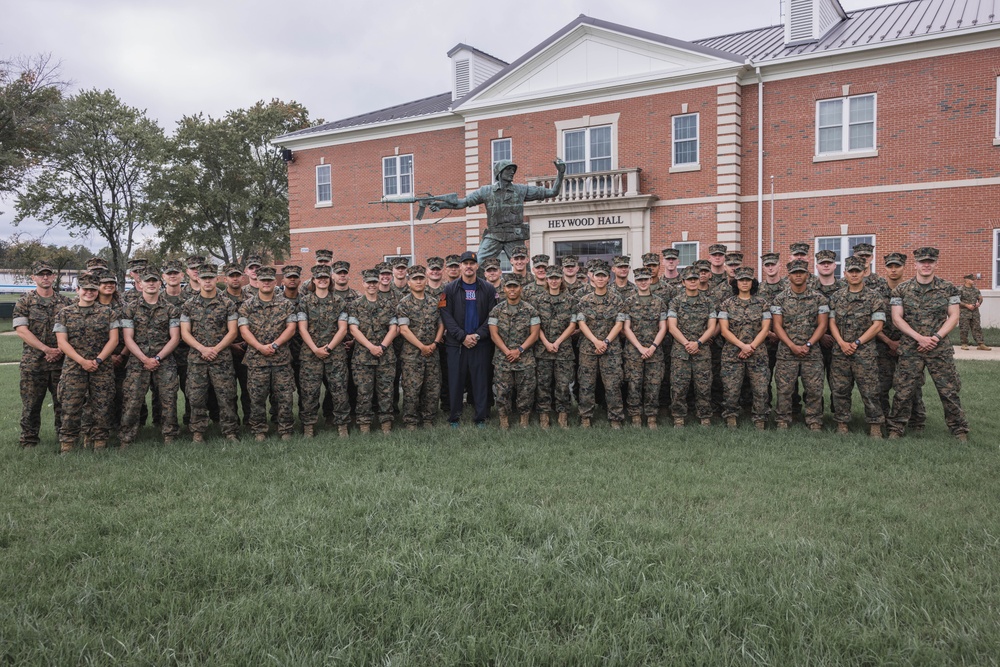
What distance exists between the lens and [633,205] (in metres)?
21.1

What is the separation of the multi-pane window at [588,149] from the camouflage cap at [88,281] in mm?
17442

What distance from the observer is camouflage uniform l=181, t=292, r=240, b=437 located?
7.44 meters

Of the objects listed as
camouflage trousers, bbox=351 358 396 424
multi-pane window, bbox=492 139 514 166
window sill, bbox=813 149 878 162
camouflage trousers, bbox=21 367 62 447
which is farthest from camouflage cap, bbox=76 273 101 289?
window sill, bbox=813 149 878 162

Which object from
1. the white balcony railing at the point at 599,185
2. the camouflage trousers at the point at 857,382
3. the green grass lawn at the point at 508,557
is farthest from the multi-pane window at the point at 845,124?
the green grass lawn at the point at 508,557

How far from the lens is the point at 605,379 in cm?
793

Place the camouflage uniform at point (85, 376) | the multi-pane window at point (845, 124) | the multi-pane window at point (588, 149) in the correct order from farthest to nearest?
1. the multi-pane window at point (588, 149)
2. the multi-pane window at point (845, 124)
3. the camouflage uniform at point (85, 376)

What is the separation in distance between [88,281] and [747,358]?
7378 millimetres

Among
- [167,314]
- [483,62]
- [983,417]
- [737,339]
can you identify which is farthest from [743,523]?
[483,62]

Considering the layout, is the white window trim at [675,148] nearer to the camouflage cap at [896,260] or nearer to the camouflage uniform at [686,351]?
the camouflage cap at [896,260]

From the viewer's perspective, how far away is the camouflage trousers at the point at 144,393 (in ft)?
23.9

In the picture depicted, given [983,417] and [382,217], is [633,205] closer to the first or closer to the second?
[382,217]

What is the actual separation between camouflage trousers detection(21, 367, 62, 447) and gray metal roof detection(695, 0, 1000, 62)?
19.7m

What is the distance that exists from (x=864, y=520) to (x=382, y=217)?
24.0m

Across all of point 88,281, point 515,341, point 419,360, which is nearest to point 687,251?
point 515,341
